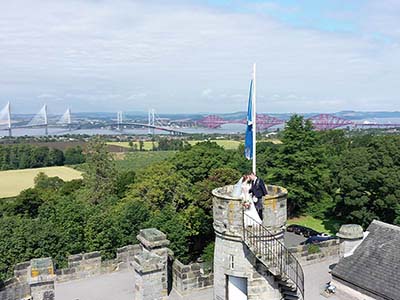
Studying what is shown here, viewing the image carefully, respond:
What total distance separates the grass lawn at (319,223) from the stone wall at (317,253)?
18.3m

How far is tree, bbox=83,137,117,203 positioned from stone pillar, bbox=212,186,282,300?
1161 inches

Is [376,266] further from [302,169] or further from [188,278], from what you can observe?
[302,169]

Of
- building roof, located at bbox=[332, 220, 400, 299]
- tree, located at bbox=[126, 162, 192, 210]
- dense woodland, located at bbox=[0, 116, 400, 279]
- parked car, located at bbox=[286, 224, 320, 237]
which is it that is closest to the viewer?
building roof, located at bbox=[332, 220, 400, 299]

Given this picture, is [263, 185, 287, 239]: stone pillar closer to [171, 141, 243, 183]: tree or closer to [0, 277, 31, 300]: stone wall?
[0, 277, 31, 300]: stone wall

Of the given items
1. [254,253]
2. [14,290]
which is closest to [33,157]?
[14,290]

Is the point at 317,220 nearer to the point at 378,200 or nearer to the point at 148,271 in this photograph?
the point at 378,200

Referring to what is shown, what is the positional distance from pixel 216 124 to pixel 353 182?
116m

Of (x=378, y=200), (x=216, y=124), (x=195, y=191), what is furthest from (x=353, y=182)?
(x=216, y=124)

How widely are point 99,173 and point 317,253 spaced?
968 inches

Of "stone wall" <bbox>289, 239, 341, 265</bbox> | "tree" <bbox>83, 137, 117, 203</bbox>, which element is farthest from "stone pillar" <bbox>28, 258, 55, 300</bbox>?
"tree" <bbox>83, 137, 117, 203</bbox>

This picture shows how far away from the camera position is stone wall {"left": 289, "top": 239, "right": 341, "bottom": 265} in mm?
18547

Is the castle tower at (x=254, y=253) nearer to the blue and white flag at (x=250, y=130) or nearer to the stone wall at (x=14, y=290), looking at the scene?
the blue and white flag at (x=250, y=130)

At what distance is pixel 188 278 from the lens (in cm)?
1388

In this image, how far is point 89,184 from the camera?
38.2 m
